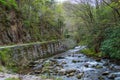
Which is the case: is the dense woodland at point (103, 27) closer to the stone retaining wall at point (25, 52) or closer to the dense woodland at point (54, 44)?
the dense woodland at point (54, 44)

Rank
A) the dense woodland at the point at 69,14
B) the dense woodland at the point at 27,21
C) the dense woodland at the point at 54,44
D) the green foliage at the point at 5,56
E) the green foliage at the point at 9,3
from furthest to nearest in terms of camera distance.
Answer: the green foliage at the point at 9,3
the dense woodland at the point at 27,21
the dense woodland at the point at 69,14
the green foliage at the point at 5,56
the dense woodland at the point at 54,44

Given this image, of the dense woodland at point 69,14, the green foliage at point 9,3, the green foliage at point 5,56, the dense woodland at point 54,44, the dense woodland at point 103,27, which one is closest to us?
the dense woodland at point 54,44

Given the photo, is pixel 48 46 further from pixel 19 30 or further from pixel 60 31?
pixel 60 31

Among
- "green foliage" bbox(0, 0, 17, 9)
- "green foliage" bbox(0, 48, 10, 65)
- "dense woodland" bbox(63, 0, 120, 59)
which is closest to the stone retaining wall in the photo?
"green foliage" bbox(0, 48, 10, 65)

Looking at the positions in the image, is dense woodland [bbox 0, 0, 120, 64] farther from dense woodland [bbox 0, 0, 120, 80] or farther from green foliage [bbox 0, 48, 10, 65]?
green foliage [bbox 0, 48, 10, 65]

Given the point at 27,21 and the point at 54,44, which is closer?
the point at 27,21

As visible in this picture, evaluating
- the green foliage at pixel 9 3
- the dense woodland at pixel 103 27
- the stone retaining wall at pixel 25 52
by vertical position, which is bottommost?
the stone retaining wall at pixel 25 52

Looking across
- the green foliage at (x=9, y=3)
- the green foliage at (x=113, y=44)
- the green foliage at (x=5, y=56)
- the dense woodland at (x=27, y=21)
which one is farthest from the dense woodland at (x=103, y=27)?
the green foliage at (x=9, y=3)

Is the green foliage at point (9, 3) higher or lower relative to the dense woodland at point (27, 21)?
higher

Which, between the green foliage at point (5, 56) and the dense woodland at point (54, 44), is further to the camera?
the green foliage at point (5, 56)

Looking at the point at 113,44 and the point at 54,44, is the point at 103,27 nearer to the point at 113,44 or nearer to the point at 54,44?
the point at 113,44

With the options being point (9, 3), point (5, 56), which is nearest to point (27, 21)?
point (9, 3)

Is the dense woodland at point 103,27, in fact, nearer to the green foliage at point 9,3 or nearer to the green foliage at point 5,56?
the green foliage at point 5,56

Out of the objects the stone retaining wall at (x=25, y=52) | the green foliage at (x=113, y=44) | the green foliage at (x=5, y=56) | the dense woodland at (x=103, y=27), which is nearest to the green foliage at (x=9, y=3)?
the stone retaining wall at (x=25, y=52)
